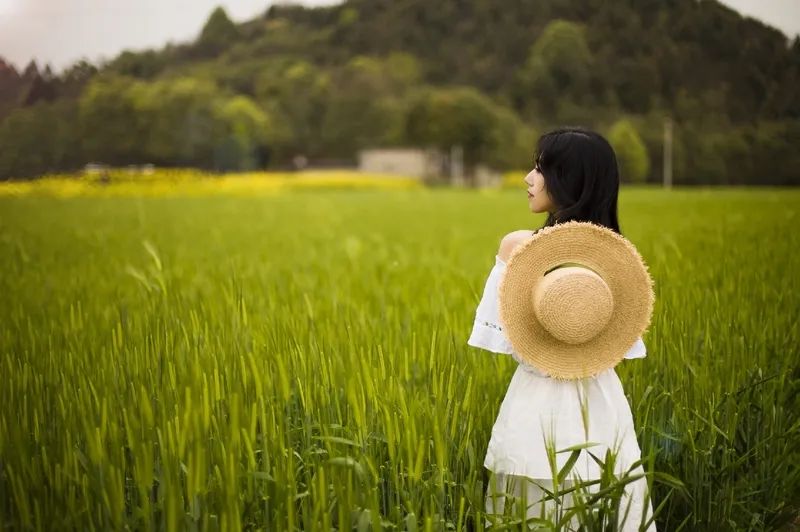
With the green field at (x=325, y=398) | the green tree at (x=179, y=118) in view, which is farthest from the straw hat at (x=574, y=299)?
the green tree at (x=179, y=118)

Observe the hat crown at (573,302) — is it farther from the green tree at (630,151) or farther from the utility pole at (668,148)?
the utility pole at (668,148)

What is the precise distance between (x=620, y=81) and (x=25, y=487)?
4425 mm

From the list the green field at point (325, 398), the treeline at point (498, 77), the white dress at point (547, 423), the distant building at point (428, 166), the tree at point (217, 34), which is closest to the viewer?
the green field at point (325, 398)

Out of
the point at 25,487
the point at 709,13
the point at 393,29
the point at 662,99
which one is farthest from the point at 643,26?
the point at 25,487

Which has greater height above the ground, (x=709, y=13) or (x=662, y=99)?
(x=709, y=13)

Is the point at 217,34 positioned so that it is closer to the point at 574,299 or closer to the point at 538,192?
the point at 538,192

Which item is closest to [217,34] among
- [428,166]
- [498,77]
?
[498,77]

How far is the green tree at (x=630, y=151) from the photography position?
5141 millimetres

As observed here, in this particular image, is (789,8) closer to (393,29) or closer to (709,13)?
(709,13)

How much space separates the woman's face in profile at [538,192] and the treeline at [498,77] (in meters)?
2.43

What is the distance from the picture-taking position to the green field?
130 cm

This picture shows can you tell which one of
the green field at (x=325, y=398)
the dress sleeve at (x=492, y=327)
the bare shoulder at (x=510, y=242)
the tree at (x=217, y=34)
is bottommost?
the green field at (x=325, y=398)

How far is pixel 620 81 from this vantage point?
483 cm

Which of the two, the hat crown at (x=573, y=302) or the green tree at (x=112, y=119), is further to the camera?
the green tree at (x=112, y=119)
